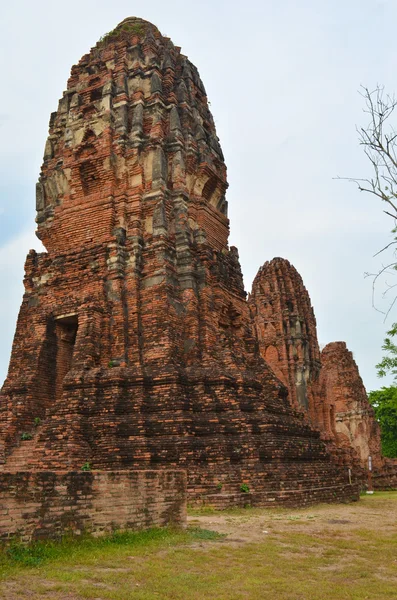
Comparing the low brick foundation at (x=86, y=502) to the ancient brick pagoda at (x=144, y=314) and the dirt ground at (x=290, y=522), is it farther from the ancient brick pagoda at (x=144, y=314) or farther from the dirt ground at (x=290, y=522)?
the ancient brick pagoda at (x=144, y=314)

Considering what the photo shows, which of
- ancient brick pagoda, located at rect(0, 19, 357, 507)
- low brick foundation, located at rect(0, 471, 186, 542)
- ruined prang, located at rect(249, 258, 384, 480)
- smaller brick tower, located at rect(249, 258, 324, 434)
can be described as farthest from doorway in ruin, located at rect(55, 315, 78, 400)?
smaller brick tower, located at rect(249, 258, 324, 434)

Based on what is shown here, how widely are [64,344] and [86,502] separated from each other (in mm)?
9535

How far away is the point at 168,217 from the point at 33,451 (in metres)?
7.92

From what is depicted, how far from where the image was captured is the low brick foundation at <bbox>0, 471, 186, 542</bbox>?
6742 mm

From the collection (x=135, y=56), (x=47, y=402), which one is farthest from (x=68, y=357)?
(x=135, y=56)

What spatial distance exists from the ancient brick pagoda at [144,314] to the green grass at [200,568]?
424cm

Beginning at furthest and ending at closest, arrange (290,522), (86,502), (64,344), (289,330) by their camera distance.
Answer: (289,330) < (64,344) < (290,522) < (86,502)

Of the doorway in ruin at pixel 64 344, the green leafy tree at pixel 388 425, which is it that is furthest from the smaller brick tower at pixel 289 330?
the doorway in ruin at pixel 64 344

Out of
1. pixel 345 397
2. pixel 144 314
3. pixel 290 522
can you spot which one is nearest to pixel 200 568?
pixel 290 522

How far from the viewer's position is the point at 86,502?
772 cm

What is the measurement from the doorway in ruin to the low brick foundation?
25.1 ft

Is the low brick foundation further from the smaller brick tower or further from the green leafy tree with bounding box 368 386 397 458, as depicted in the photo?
the green leafy tree with bounding box 368 386 397 458

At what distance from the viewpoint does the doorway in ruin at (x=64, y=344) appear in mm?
16375

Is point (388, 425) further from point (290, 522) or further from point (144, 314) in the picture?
point (290, 522)
